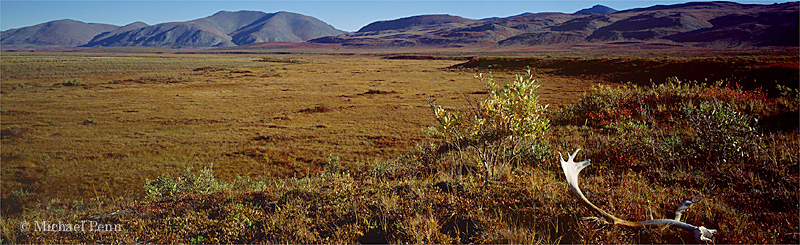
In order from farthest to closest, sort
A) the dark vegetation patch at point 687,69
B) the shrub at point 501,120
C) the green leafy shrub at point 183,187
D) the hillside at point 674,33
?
the hillside at point 674,33 → the dark vegetation patch at point 687,69 → the green leafy shrub at point 183,187 → the shrub at point 501,120

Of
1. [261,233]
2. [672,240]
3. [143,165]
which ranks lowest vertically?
[143,165]

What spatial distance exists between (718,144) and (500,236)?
15.4ft

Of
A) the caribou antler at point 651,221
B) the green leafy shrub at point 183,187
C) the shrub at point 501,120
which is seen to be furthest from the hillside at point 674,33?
the green leafy shrub at point 183,187

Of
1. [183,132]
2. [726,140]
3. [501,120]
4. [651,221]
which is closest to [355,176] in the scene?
[501,120]

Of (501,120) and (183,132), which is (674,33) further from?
(183,132)

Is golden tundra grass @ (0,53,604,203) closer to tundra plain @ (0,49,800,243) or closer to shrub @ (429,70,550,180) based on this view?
tundra plain @ (0,49,800,243)

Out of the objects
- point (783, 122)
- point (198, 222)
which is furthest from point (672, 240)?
point (783, 122)

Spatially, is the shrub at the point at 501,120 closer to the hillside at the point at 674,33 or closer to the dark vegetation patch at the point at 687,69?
the dark vegetation patch at the point at 687,69

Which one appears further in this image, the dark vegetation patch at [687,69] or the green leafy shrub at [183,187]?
the dark vegetation patch at [687,69]

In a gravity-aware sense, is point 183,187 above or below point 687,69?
below

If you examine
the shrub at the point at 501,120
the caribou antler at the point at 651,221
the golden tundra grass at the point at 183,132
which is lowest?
the golden tundra grass at the point at 183,132

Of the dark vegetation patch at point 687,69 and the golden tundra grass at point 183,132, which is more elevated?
the dark vegetation patch at point 687,69

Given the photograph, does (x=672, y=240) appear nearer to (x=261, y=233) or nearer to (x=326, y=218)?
(x=326, y=218)

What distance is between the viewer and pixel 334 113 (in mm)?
16344
